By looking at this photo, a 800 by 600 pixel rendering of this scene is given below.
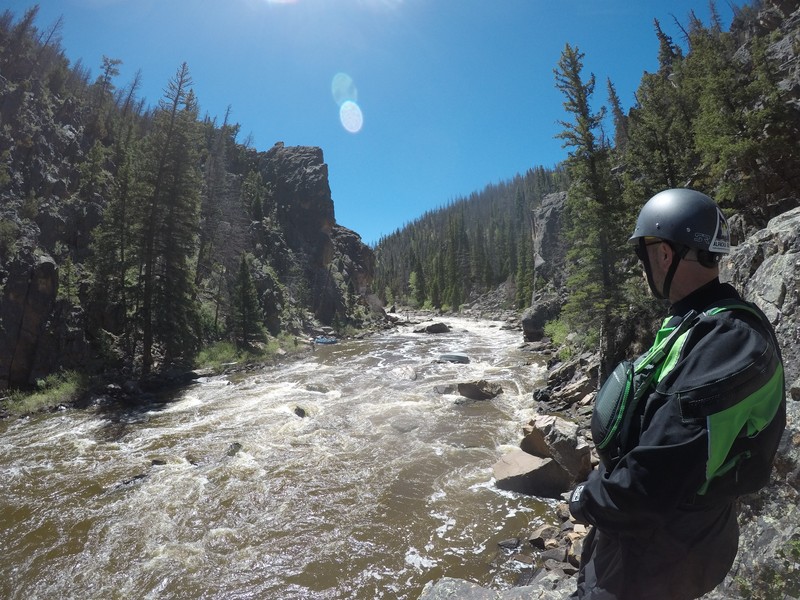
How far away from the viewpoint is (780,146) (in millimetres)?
13578

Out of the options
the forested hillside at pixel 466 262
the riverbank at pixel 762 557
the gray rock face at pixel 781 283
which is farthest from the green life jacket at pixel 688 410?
the forested hillside at pixel 466 262

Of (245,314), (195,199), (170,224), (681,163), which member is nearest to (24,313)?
(170,224)

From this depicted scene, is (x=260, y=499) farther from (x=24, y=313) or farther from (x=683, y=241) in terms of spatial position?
(x=24, y=313)

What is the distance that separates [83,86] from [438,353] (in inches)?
2296

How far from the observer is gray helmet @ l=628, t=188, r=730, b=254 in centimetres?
191

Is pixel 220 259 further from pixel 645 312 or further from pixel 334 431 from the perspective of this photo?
pixel 645 312

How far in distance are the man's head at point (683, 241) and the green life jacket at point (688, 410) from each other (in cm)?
21

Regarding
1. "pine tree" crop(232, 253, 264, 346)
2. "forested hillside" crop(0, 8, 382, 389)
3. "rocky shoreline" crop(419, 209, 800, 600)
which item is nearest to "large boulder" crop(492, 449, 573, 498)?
"rocky shoreline" crop(419, 209, 800, 600)

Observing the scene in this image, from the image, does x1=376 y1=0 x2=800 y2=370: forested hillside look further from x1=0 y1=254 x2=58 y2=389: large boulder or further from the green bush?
x1=0 y1=254 x2=58 y2=389: large boulder

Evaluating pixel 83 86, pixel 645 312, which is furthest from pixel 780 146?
A: pixel 83 86

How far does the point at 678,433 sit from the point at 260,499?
893cm

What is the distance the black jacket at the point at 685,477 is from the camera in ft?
4.99

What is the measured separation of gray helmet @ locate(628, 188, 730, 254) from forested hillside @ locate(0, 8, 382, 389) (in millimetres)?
22015

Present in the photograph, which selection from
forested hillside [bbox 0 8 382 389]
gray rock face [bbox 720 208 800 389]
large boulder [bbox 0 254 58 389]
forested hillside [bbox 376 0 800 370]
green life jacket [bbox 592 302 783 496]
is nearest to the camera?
green life jacket [bbox 592 302 783 496]
